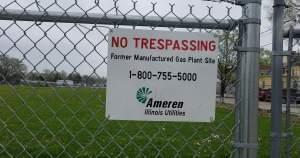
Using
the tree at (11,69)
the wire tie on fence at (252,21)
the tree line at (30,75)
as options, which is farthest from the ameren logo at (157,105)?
the tree at (11,69)

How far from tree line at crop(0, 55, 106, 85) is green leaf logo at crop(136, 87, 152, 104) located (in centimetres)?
24

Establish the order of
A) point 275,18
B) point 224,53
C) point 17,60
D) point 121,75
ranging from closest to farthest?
point 121,75, point 17,60, point 275,18, point 224,53

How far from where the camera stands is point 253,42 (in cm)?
249

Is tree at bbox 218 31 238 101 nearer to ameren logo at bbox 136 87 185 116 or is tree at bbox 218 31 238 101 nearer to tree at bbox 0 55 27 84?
ameren logo at bbox 136 87 185 116

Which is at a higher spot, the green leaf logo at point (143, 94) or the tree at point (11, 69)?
the tree at point (11, 69)

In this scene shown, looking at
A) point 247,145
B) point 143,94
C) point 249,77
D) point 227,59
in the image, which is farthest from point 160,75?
point 227,59

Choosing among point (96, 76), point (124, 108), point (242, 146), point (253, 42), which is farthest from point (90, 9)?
point (242, 146)

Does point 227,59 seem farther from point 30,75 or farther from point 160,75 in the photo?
point 30,75

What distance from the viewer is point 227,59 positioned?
10.8ft

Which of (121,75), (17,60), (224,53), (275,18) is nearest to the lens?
(121,75)

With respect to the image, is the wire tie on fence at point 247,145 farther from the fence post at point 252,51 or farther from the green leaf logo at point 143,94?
the green leaf logo at point 143,94

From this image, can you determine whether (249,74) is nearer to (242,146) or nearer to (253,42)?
(253,42)

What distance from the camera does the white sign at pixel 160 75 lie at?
7.86 ft

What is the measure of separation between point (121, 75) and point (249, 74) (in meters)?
0.63
